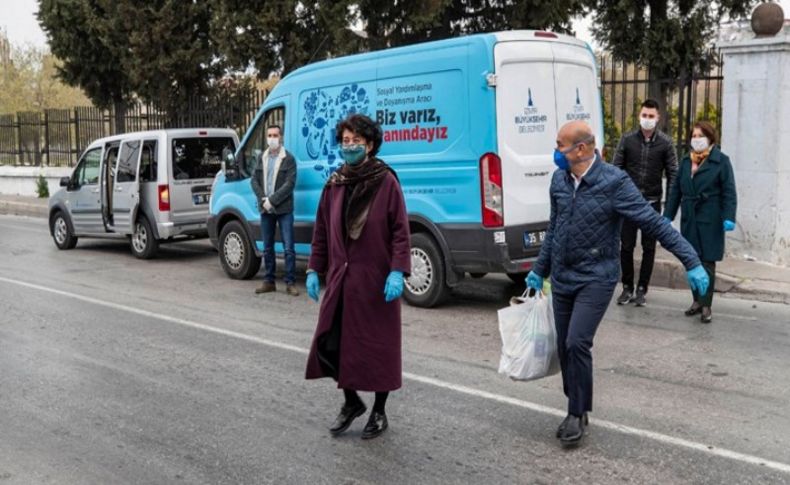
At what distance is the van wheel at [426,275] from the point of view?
337 inches

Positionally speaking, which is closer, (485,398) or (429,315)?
(485,398)

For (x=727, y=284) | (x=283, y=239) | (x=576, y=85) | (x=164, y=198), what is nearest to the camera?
(x=576, y=85)

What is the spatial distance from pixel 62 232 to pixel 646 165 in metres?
10.1

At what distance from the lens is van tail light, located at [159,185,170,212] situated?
12461mm

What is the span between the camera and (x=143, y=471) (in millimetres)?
4551

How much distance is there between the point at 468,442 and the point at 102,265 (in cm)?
888

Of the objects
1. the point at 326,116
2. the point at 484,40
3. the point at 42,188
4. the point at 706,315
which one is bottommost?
the point at 706,315

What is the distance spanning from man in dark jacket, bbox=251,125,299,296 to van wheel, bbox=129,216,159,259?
3.46 meters

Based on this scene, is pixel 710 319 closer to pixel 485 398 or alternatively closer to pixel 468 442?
pixel 485 398

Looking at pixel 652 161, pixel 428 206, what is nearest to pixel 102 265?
pixel 428 206

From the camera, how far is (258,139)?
34.6 feet

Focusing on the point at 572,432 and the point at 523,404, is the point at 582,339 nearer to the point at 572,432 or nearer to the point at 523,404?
the point at 572,432

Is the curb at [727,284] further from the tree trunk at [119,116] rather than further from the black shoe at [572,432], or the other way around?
the tree trunk at [119,116]

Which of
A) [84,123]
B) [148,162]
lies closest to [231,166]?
[148,162]
